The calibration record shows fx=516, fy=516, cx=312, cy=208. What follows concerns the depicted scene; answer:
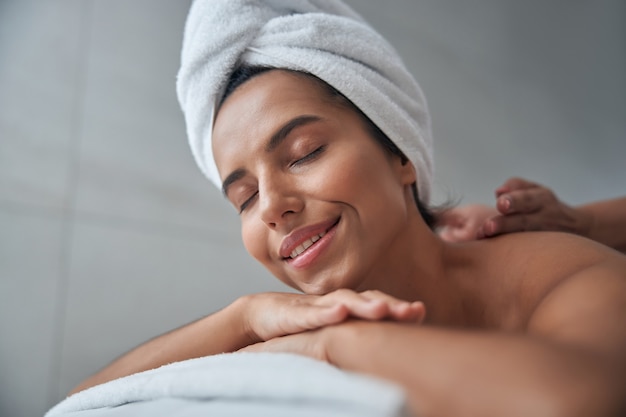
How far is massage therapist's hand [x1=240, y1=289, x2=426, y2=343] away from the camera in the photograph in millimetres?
480

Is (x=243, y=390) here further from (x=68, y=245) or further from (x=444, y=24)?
(x=444, y=24)

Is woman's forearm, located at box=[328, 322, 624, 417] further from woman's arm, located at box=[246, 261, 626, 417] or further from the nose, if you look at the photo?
the nose

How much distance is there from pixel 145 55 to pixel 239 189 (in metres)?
0.80

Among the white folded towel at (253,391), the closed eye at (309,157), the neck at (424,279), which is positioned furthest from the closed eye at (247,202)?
the white folded towel at (253,391)

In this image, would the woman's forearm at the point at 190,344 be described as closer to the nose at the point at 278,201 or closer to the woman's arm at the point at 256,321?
the woman's arm at the point at 256,321

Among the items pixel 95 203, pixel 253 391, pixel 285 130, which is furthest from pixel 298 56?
pixel 95 203

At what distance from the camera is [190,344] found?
2.52ft

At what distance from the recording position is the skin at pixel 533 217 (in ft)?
3.27

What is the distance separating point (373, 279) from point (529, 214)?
1.26 feet

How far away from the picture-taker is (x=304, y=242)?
782 millimetres

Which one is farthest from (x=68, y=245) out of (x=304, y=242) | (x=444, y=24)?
(x=444, y=24)

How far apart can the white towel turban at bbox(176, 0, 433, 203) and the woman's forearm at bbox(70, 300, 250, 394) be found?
384 millimetres

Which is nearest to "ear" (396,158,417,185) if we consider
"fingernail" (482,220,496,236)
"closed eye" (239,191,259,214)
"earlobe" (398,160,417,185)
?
"earlobe" (398,160,417,185)

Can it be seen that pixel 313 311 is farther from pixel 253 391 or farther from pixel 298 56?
pixel 298 56
